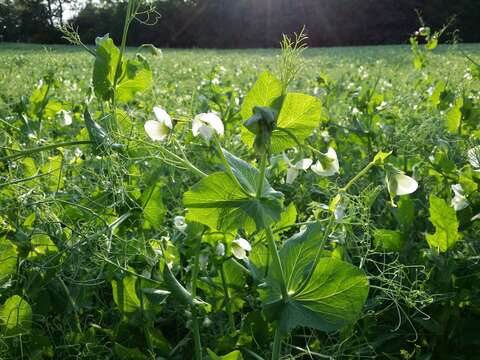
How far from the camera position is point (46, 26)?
2381 cm

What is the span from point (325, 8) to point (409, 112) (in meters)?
29.3

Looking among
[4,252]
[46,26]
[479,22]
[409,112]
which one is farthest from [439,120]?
[479,22]

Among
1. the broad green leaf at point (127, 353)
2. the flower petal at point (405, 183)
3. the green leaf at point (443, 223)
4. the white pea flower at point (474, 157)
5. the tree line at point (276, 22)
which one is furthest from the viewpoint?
the tree line at point (276, 22)

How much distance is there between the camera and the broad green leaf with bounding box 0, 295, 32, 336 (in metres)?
0.84

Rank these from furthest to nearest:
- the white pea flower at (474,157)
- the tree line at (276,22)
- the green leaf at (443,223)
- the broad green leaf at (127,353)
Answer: the tree line at (276,22) → the white pea flower at (474,157) → the green leaf at (443,223) → the broad green leaf at (127,353)

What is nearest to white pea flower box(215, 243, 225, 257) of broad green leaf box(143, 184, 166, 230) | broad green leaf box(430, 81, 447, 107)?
broad green leaf box(143, 184, 166, 230)

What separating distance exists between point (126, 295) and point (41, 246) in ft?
0.70

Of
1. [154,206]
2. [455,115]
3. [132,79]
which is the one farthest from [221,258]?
[455,115]

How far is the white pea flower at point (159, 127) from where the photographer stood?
0.75 meters

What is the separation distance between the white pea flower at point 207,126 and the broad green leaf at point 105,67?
322 mm

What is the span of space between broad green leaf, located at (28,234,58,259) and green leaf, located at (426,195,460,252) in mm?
743

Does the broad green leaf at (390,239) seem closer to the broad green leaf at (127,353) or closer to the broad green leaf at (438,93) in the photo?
the broad green leaf at (127,353)

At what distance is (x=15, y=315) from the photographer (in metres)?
0.84

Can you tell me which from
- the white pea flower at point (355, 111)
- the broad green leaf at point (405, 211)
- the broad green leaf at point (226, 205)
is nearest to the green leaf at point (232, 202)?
the broad green leaf at point (226, 205)
